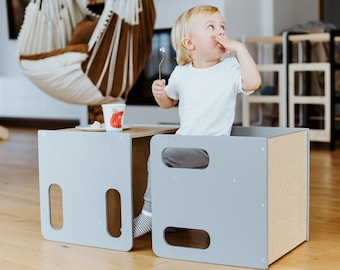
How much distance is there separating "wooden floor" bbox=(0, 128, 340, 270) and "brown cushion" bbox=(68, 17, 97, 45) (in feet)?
Answer: 3.20

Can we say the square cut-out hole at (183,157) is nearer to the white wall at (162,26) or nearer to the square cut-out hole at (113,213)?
the square cut-out hole at (113,213)

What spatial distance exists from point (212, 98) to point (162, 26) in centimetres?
270

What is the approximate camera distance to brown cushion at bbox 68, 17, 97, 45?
3.23 metres

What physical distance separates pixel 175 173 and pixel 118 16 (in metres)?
1.72

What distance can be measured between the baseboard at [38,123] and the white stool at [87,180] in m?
3.29

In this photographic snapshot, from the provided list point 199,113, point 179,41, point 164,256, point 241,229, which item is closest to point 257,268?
point 241,229

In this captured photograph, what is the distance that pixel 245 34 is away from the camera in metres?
3.97

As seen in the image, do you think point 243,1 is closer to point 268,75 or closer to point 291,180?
point 268,75

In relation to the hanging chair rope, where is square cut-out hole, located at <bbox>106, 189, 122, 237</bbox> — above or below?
below

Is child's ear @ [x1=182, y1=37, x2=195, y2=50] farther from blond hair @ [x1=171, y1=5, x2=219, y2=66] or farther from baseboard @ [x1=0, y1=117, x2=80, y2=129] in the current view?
baseboard @ [x1=0, y1=117, x2=80, y2=129]

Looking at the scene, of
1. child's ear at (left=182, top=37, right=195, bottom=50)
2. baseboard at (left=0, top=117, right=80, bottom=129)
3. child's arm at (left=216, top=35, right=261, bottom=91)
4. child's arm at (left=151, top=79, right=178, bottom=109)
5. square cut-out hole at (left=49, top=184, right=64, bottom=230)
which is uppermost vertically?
child's ear at (left=182, top=37, right=195, bottom=50)

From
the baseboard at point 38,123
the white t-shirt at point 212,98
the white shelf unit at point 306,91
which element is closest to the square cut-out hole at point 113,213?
the white t-shirt at point 212,98

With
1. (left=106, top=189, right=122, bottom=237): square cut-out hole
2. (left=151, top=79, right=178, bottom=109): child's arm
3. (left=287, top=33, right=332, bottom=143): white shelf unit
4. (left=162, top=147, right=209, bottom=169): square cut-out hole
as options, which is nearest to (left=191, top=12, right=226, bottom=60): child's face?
(left=151, top=79, right=178, bottom=109): child's arm

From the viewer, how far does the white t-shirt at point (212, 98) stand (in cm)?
155
